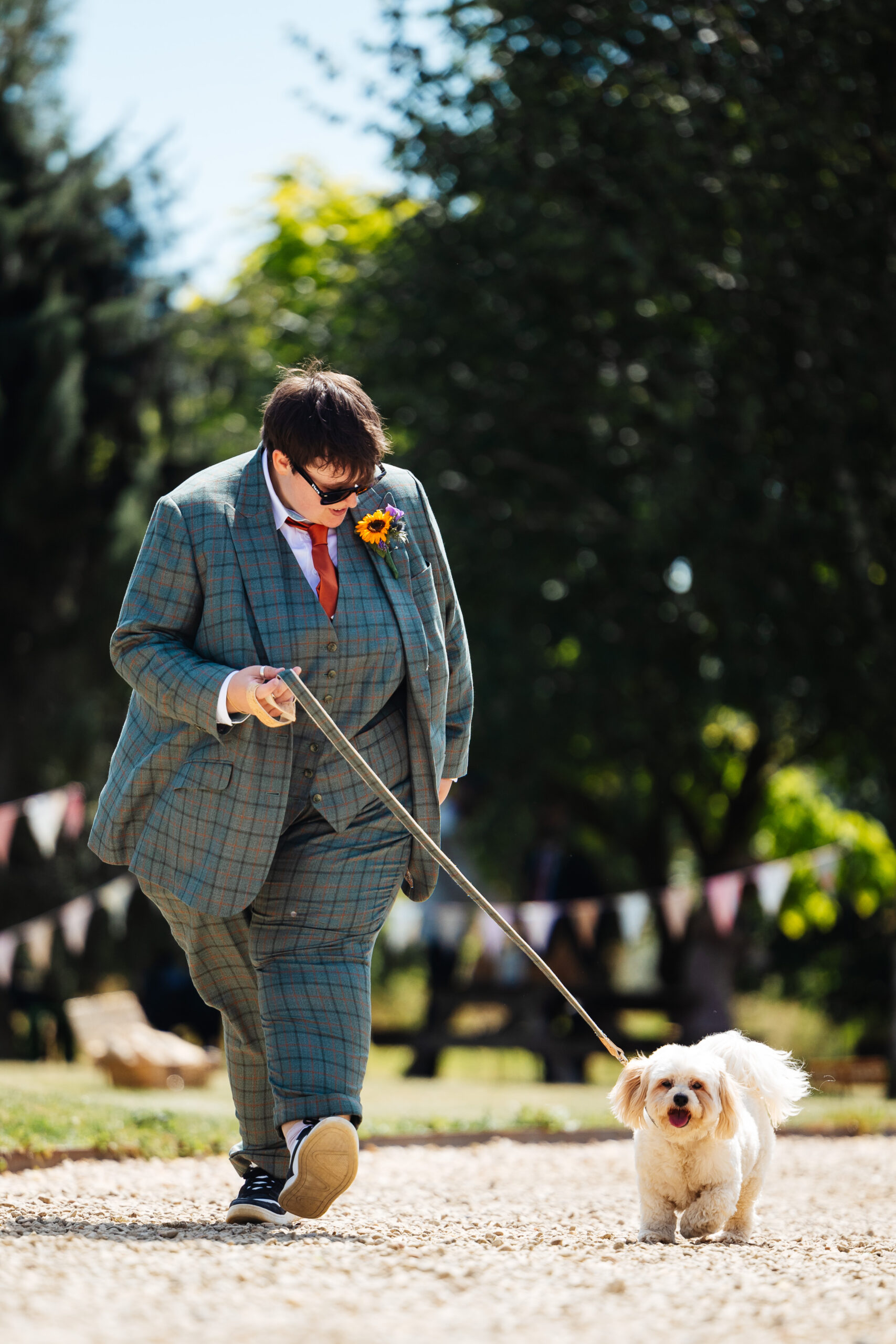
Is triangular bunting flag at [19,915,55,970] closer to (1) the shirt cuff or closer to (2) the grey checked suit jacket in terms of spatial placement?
(2) the grey checked suit jacket

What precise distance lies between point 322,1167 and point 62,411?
13.6 metres

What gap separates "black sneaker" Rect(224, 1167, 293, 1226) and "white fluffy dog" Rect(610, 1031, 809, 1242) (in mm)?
912

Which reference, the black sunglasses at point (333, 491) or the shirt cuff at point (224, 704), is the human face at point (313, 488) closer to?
the black sunglasses at point (333, 491)

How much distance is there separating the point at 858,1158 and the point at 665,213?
7.39 meters

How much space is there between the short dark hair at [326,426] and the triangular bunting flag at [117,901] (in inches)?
425

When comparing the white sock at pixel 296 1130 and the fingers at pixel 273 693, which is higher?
the fingers at pixel 273 693

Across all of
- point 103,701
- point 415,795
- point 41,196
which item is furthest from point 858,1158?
point 41,196

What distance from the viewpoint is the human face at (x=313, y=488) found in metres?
3.71

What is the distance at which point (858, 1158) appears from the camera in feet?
23.2

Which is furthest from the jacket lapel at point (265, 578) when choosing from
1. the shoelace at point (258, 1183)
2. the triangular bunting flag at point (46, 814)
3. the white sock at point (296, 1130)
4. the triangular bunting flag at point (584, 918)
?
the triangular bunting flag at point (584, 918)

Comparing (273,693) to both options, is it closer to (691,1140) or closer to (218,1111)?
(691,1140)

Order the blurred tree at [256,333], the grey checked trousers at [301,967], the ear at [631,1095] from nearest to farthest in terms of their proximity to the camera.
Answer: the grey checked trousers at [301,967] < the ear at [631,1095] < the blurred tree at [256,333]

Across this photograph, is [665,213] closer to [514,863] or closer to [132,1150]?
[132,1150]

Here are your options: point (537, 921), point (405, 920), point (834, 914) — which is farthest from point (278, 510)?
point (834, 914)
